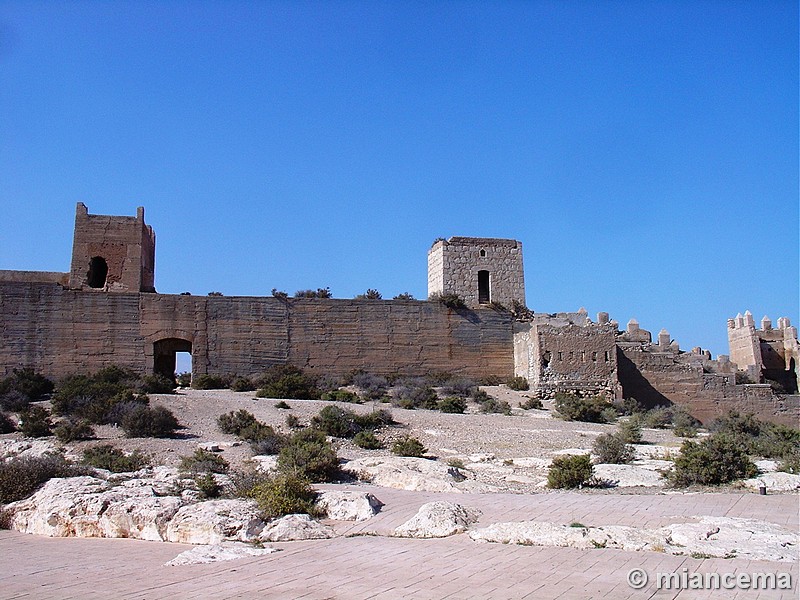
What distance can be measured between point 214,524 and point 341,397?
47.7 feet

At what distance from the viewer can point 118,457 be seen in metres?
13.1

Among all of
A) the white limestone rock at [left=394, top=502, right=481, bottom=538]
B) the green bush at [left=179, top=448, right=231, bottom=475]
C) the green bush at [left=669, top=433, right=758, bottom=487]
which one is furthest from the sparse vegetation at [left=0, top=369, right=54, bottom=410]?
the green bush at [left=669, top=433, right=758, bottom=487]

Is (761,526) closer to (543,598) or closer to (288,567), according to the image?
(543,598)

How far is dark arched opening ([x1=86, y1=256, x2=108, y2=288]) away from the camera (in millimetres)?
27203

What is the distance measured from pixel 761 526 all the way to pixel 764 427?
15.3 meters

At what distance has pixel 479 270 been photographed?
3019cm

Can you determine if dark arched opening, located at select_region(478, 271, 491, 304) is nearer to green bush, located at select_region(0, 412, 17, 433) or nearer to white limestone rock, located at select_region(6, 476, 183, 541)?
green bush, located at select_region(0, 412, 17, 433)

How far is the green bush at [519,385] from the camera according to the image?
88.3ft

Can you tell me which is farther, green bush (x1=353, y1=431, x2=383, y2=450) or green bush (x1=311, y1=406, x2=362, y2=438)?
green bush (x1=311, y1=406, x2=362, y2=438)

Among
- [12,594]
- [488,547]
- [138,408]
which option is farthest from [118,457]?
[488,547]

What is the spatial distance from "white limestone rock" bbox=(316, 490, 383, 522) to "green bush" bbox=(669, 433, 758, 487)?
584cm

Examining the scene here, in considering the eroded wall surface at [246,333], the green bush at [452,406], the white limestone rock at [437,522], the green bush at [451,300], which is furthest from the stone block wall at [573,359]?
the white limestone rock at [437,522]

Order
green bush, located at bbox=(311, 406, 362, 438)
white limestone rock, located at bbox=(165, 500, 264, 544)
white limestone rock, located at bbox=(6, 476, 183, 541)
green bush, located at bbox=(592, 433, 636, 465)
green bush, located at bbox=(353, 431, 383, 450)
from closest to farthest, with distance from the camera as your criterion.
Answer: white limestone rock, located at bbox=(165, 500, 264, 544) → white limestone rock, located at bbox=(6, 476, 183, 541) → green bush, located at bbox=(592, 433, 636, 465) → green bush, located at bbox=(353, 431, 383, 450) → green bush, located at bbox=(311, 406, 362, 438)

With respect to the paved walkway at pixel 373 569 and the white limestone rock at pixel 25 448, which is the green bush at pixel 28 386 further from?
the paved walkway at pixel 373 569
